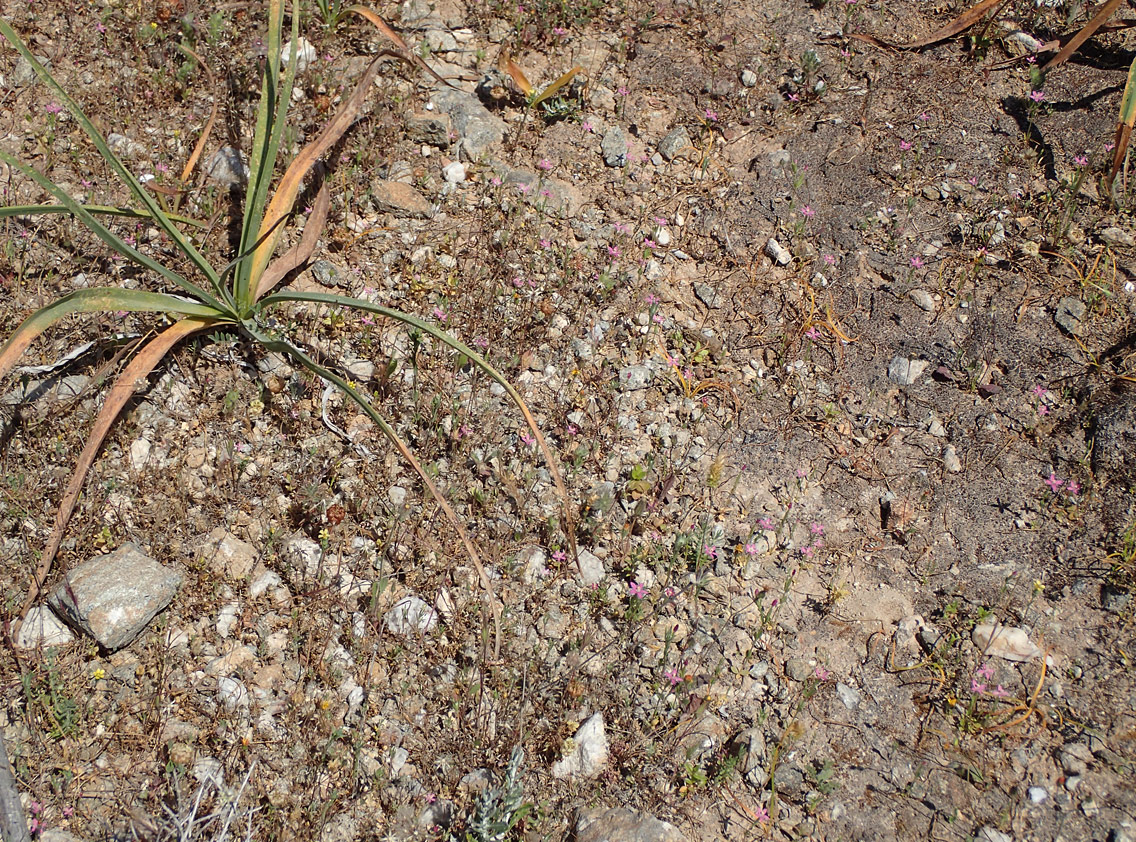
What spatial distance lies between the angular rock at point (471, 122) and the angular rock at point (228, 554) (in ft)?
7.98

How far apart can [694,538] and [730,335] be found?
3.80 feet

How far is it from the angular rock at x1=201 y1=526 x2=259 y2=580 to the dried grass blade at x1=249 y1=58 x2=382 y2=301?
1091 millimetres

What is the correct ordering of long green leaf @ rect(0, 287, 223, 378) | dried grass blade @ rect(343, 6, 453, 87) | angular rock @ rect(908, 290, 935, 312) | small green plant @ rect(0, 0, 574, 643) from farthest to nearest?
1. dried grass blade @ rect(343, 6, 453, 87)
2. angular rock @ rect(908, 290, 935, 312)
3. small green plant @ rect(0, 0, 574, 643)
4. long green leaf @ rect(0, 287, 223, 378)

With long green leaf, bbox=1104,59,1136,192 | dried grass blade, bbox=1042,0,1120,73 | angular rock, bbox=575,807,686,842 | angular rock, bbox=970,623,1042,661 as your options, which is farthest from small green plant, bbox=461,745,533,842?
dried grass blade, bbox=1042,0,1120,73

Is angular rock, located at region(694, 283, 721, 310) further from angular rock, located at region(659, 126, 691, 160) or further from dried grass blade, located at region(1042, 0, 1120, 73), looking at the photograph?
dried grass blade, located at region(1042, 0, 1120, 73)

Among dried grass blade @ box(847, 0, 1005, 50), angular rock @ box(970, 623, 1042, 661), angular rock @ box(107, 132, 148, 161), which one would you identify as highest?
dried grass blade @ box(847, 0, 1005, 50)

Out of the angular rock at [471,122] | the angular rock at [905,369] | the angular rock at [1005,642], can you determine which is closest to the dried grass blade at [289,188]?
the angular rock at [471,122]

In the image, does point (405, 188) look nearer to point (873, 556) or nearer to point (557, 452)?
point (557, 452)

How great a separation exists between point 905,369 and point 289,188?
10.1 ft

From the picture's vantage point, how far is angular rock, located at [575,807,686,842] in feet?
8.95

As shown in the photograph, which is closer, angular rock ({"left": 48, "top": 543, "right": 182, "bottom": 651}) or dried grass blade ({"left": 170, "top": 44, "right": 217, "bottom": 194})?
angular rock ({"left": 48, "top": 543, "right": 182, "bottom": 651})

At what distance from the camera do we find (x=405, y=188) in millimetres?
4387

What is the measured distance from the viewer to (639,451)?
12.2ft

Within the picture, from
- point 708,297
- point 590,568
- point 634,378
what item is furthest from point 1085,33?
point 590,568
